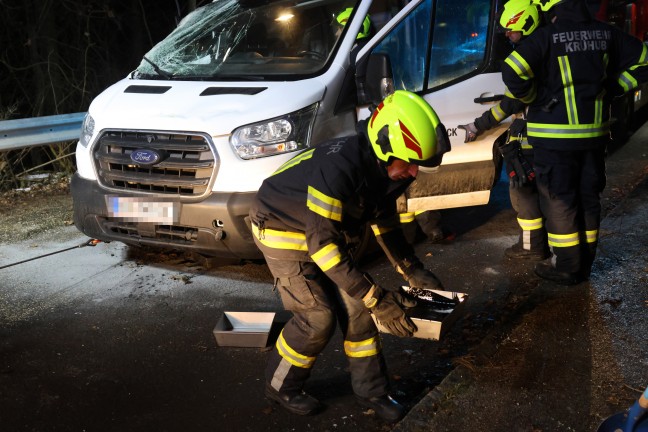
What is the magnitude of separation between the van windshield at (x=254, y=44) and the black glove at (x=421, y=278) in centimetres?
193

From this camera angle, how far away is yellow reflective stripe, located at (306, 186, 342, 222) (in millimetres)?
3064

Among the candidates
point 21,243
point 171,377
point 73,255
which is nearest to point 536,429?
point 171,377

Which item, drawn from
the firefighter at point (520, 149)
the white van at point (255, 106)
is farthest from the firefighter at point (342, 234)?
the firefighter at point (520, 149)

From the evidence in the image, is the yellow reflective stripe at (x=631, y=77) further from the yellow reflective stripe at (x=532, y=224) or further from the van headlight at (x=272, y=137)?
the van headlight at (x=272, y=137)

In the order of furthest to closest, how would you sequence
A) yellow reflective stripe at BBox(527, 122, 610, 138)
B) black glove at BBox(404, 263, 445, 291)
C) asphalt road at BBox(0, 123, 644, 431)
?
yellow reflective stripe at BBox(527, 122, 610, 138)
black glove at BBox(404, 263, 445, 291)
asphalt road at BBox(0, 123, 644, 431)

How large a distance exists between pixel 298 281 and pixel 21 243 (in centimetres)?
382

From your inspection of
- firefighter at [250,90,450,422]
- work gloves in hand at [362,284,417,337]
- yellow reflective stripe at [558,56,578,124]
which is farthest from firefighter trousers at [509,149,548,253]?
work gloves in hand at [362,284,417,337]

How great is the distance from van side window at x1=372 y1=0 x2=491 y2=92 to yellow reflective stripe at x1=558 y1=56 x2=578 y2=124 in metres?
1.06

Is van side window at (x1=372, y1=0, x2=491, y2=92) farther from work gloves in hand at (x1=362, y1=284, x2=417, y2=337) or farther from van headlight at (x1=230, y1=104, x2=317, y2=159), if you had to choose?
work gloves in hand at (x1=362, y1=284, x2=417, y2=337)

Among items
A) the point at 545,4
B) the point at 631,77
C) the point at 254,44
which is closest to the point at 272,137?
the point at 254,44

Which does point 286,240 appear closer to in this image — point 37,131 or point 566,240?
point 566,240

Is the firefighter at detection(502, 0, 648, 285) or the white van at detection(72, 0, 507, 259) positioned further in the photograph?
the white van at detection(72, 0, 507, 259)

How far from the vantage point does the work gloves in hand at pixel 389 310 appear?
10.5ft

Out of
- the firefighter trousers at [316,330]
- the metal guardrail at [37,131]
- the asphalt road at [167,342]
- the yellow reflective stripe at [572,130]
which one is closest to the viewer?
the firefighter trousers at [316,330]
